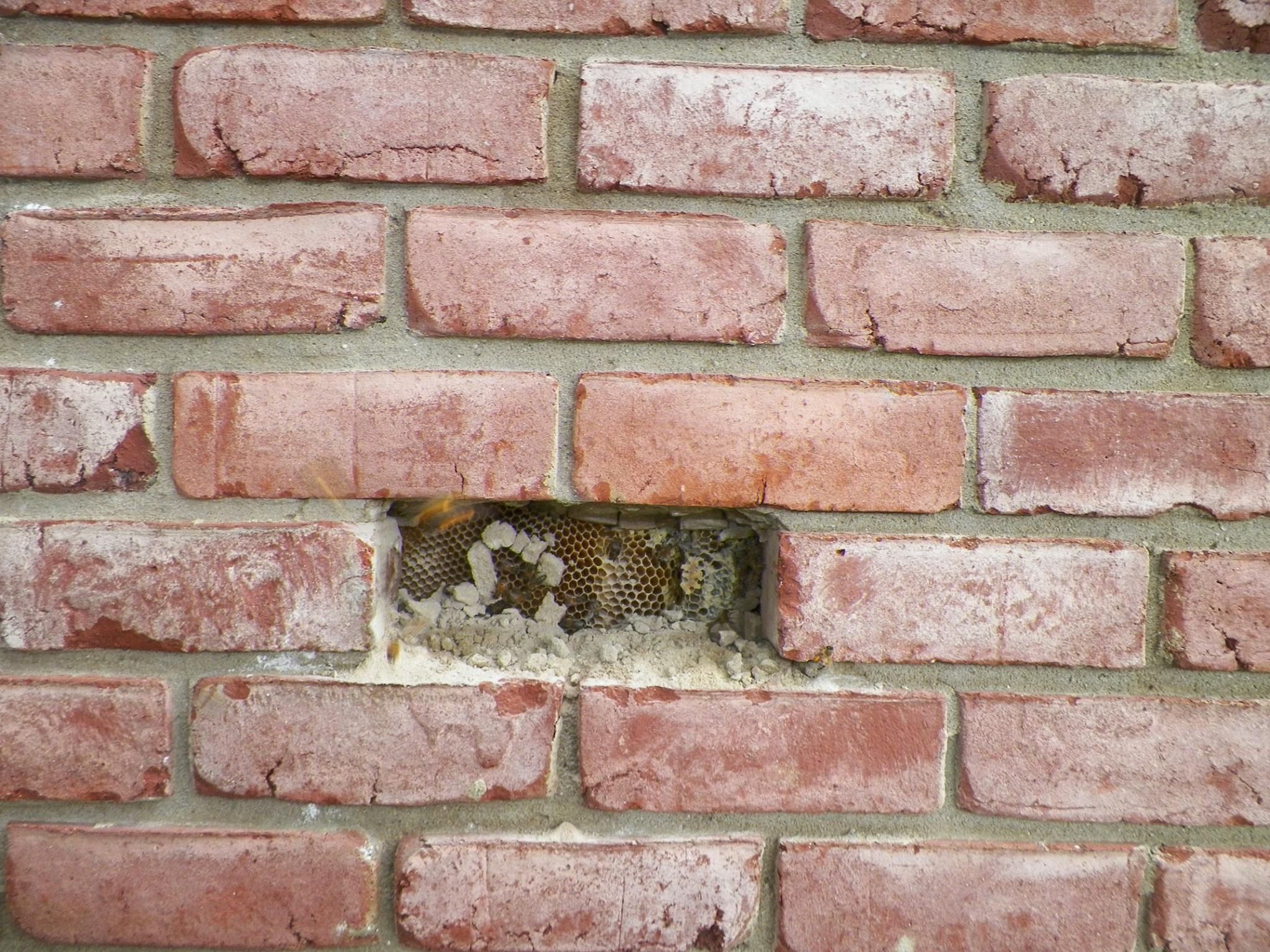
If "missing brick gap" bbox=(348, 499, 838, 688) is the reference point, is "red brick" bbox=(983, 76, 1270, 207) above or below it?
above

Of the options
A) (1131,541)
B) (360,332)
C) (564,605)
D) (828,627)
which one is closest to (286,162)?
(360,332)

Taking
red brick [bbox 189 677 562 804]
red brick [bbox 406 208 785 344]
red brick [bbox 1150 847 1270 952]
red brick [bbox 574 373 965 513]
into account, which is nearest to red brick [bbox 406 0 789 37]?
red brick [bbox 406 208 785 344]

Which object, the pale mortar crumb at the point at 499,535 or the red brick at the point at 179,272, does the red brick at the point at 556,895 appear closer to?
the pale mortar crumb at the point at 499,535

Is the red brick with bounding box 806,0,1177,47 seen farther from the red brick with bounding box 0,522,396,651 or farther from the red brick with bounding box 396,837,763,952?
the red brick with bounding box 396,837,763,952

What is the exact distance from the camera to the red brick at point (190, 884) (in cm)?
65

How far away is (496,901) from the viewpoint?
2.13ft

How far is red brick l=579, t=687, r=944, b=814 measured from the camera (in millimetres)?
656

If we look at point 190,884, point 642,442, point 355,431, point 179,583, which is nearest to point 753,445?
point 642,442

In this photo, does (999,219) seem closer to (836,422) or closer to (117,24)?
(836,422)

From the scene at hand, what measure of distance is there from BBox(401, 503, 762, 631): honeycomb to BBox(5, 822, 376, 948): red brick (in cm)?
23

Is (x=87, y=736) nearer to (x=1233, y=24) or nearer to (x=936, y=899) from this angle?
(x=936, y=899)

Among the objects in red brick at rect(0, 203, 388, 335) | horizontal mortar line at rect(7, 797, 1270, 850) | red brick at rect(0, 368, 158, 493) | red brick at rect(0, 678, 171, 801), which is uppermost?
red brick at rect(0, 203, 388, 335)

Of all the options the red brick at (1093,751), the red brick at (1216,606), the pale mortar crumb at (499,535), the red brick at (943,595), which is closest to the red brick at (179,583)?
the pale mortar crumb at (499,535)

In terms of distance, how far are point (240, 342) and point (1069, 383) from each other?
26.6 inches
